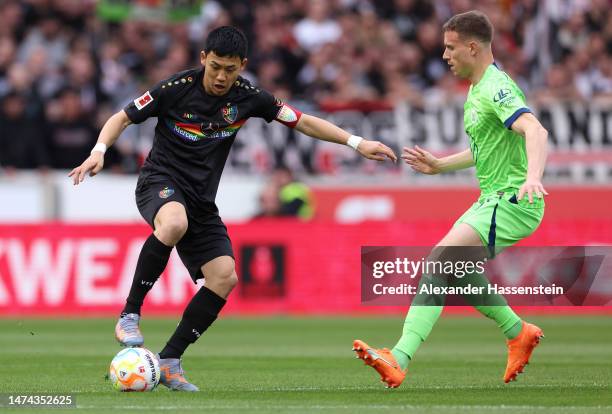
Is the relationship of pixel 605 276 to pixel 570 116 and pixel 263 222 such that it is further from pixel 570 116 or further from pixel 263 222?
pixel 570 116

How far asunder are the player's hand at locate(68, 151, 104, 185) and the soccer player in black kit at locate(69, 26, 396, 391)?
0.15 meters

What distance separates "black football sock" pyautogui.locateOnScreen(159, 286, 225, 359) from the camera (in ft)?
29.5

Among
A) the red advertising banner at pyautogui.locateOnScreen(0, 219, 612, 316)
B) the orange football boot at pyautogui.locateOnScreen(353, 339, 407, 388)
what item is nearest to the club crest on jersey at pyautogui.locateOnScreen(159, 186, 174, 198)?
the orange football boot at pyautogui.locateOnScreen(353, 339, 407, 388)

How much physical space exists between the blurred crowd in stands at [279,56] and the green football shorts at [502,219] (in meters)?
11.2

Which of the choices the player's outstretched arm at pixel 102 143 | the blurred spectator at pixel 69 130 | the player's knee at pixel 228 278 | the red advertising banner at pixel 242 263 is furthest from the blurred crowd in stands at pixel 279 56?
the player's knee at pixel 228 278

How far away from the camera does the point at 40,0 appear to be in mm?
21000

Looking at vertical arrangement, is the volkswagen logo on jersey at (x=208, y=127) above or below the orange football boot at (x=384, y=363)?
above

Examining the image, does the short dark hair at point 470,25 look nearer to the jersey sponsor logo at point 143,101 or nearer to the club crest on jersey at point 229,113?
the club crest on jersey at point 229,113

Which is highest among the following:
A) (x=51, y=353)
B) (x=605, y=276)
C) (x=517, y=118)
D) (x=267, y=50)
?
(x=267, y=50)

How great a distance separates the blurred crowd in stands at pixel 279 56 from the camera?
1977cm

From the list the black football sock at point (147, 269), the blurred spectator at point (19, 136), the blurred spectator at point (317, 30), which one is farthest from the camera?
the blurred spectator at point (317, 30)

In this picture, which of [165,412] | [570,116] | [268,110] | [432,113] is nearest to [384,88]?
[432,113]

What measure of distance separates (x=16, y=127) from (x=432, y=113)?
6177 millimetres

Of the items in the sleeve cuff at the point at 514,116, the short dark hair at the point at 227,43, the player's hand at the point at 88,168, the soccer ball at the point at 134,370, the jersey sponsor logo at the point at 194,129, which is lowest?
the soccer ball at the point at 134,370
